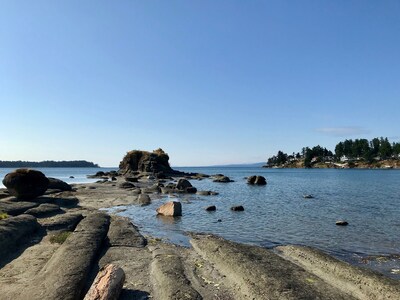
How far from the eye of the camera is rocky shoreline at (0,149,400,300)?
14266 mm

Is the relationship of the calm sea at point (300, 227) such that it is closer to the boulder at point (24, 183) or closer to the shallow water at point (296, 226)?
the shallow water at point (296, 226)

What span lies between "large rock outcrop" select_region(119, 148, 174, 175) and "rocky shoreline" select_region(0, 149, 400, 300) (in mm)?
121074

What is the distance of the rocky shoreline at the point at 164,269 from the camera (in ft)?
46.8

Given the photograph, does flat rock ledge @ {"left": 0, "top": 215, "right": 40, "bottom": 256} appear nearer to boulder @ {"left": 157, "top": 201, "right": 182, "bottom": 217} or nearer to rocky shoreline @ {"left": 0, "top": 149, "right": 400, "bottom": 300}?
→ rocky shoreline @ {"left": 0, "top": 149, "right": 400, "bottom": 300}

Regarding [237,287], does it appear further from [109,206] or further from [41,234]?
[109,206]

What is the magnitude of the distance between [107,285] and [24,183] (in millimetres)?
32347

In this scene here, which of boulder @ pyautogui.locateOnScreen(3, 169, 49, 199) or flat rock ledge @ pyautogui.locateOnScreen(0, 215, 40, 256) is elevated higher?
boulder @ pyautogui.locateOnScreen(3, 169, 49, 199)

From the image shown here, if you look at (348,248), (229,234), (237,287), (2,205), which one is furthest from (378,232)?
(2,205)

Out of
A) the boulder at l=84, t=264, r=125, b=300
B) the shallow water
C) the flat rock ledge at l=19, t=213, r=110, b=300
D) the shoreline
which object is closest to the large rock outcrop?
the shallow water

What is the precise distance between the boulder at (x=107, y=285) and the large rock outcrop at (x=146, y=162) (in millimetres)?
130560

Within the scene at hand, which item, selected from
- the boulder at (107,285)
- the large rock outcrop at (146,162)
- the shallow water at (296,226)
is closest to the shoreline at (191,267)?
the boulder at (107,285)

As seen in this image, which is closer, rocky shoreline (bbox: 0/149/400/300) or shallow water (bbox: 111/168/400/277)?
rocky shoreline (bbox: 0/149/400/300)

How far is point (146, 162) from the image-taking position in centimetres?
15000

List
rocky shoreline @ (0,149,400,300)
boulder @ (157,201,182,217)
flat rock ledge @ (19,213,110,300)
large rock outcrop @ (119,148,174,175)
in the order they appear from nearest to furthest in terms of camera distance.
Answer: flat rock ledge @ (19,213,110,300)
rocky shoreline @ (0,149,400,300)
boulder @ (157,201,182,217)
large rock outcrop @ (119,148,174,175)
